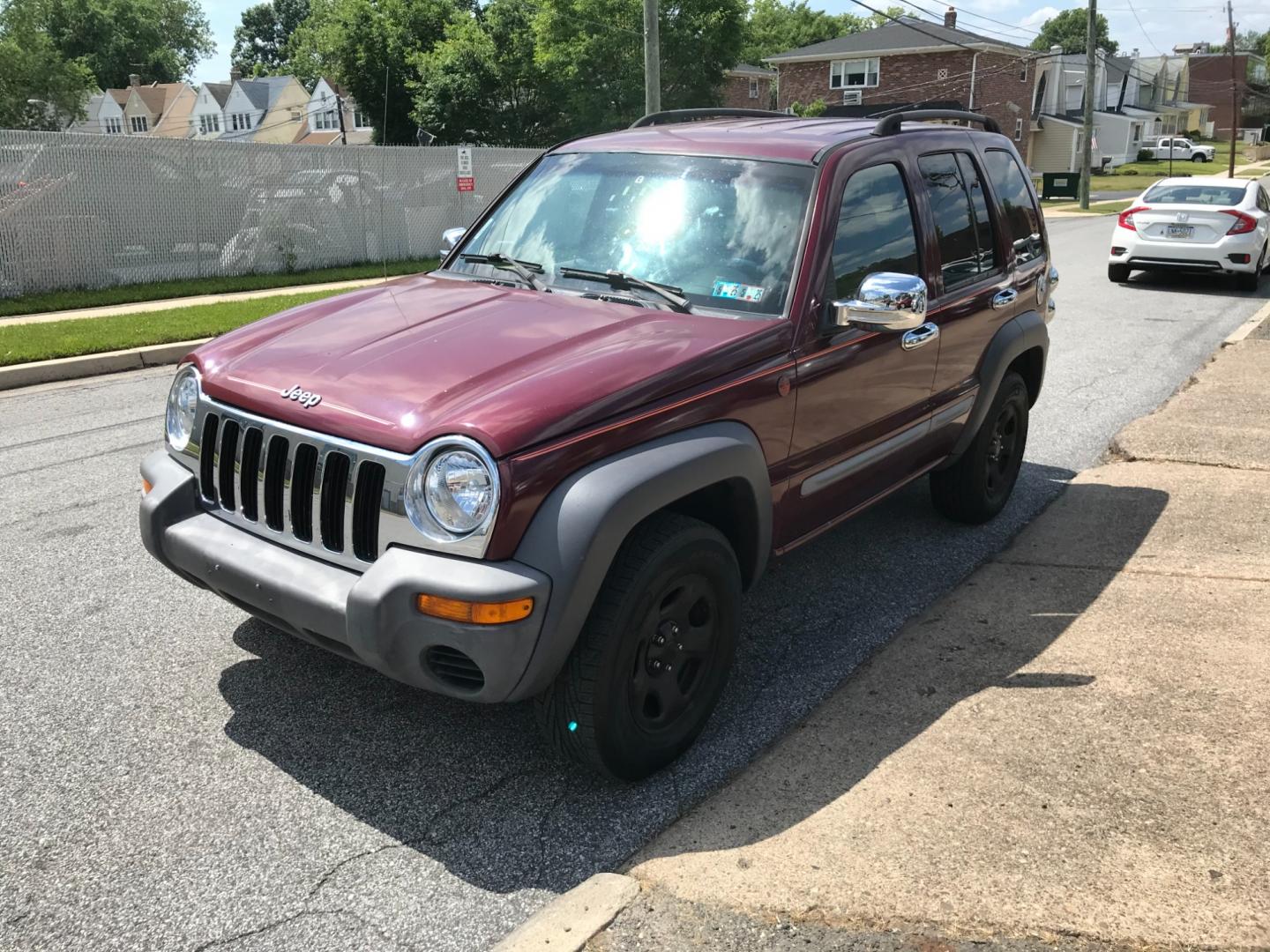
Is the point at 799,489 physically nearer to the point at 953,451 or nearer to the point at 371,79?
the point at 953,451

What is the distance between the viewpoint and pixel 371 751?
3.53 meters

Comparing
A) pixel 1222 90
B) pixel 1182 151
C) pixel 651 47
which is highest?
pixel 1222 90

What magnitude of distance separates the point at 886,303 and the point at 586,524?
4.75ft

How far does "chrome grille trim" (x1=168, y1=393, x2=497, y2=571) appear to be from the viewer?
2971 mm

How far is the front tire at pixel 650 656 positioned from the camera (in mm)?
3078

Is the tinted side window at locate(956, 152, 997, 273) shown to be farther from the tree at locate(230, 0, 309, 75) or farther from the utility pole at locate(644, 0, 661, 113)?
the tree at locate(230, 0, 309, 75)

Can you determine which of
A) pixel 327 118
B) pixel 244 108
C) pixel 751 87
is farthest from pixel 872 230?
pixel 244 108

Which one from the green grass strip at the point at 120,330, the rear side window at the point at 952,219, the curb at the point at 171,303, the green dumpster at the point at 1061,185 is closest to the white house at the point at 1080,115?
the green dumpster at the point at 1061,185

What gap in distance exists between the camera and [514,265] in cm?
433

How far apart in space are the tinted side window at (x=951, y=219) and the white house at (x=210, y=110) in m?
89.8

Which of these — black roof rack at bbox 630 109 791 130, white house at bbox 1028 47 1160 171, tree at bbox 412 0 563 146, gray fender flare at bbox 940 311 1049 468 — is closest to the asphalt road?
gray fender flare at bbox 940 311 1049 468

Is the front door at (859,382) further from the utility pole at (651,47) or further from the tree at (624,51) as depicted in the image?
the tree at (624,51)

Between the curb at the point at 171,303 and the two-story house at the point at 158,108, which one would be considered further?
the two-story house at the point at 158,108

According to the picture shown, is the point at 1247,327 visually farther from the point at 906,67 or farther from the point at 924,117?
the point at 906,67
